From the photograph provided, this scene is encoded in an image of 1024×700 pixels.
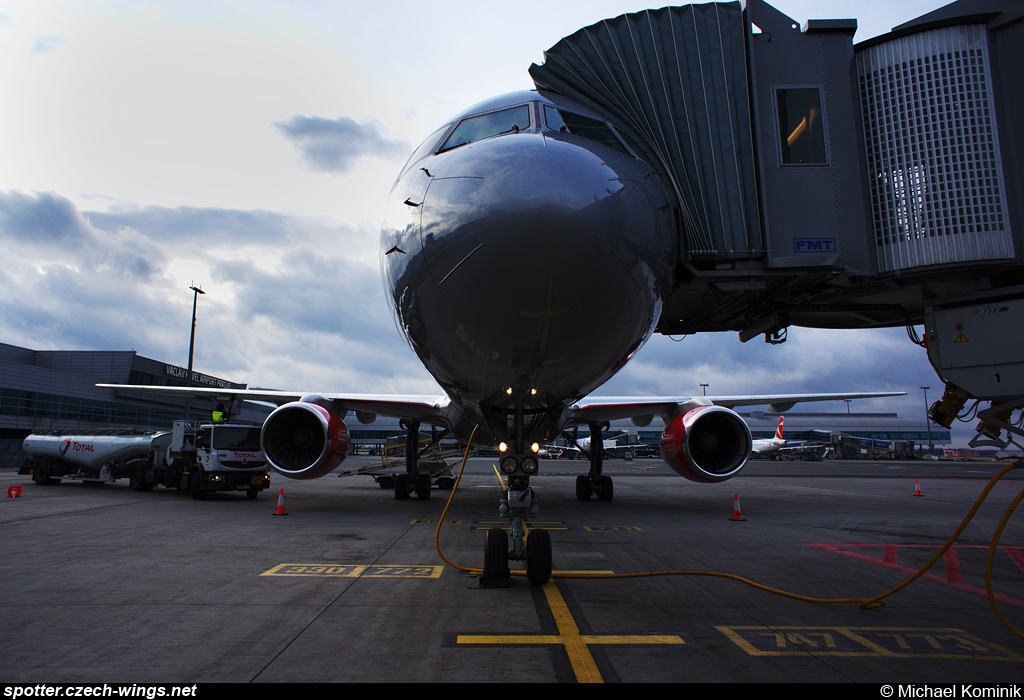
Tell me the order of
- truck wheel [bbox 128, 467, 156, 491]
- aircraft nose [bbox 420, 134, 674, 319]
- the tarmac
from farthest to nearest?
truck wheel [bbox 128, 467, 156, 491], the tarmac, aircraft nose [bbox 420, 134, 674, 319]

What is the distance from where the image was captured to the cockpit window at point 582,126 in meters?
4.43

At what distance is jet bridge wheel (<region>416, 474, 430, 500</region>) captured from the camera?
15.6 metres

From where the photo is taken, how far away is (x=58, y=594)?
5.50 metres

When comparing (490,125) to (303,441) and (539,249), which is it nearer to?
(539,249)

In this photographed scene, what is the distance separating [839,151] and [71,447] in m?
22.7

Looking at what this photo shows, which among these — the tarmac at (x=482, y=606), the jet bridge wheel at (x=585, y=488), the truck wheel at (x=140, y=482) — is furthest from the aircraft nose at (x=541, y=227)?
the truck wheel at (x=140, y=482)

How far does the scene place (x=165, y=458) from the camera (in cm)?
1894

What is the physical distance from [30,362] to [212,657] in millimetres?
62584

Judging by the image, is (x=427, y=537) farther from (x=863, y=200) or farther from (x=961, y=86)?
(x=961, y=86)

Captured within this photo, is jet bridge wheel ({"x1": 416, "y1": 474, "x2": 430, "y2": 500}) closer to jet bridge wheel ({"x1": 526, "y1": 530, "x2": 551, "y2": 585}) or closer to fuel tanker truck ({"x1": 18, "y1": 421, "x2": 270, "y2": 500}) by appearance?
fuel tanker truck ({"x1": 18, "y1": 421, "x2": 270, "y2": 500})
